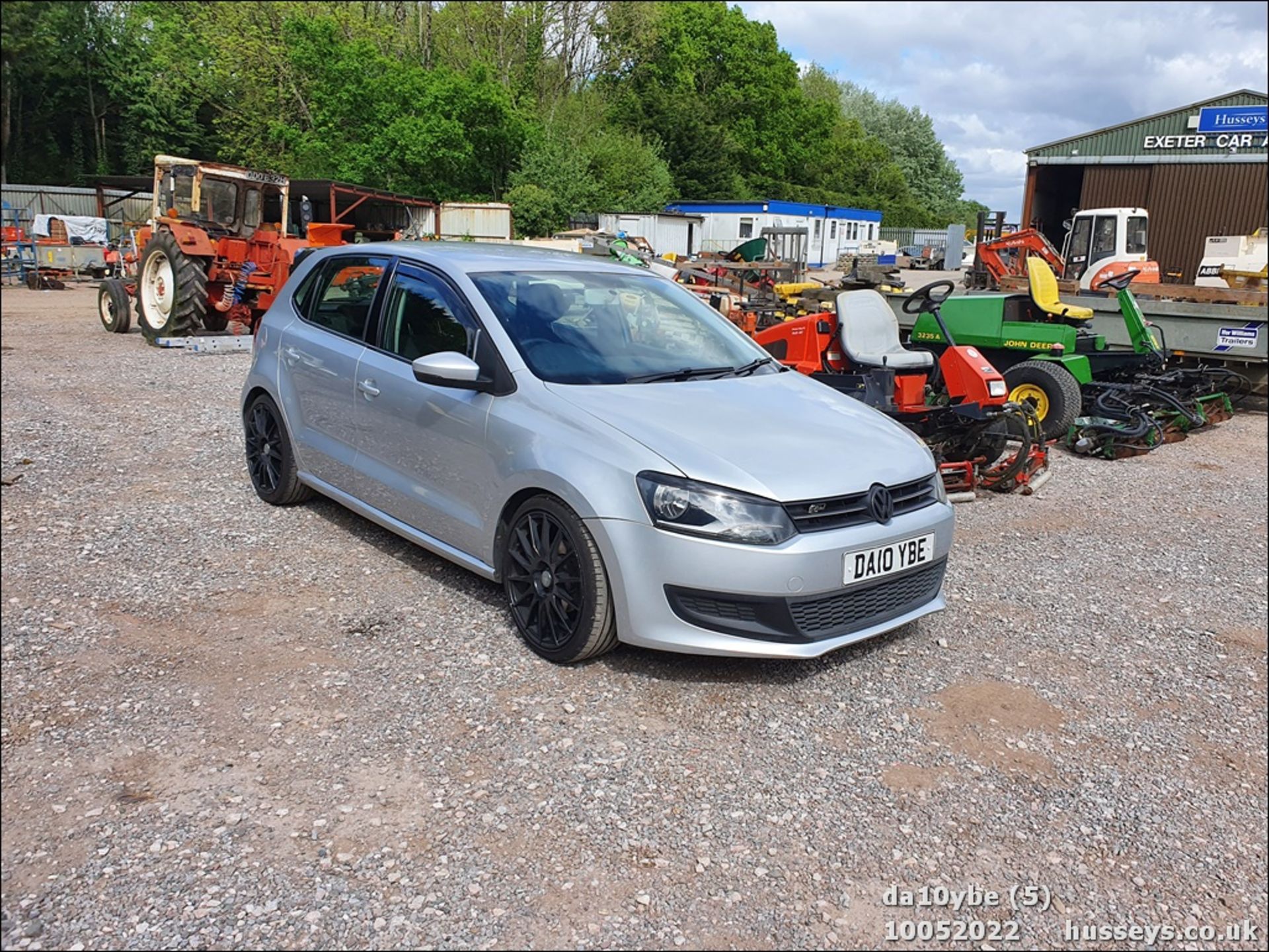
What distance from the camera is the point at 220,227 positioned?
13945 mm

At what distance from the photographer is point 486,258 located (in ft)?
15.5

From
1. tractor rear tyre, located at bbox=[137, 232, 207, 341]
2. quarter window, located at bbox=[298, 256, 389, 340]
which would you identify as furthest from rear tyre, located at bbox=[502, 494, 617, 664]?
tractor rear tyre, located at bbox=[137, 232, 207, 341]

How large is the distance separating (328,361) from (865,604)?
3.02 m

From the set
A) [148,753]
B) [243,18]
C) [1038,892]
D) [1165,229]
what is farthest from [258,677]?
[1165,229]

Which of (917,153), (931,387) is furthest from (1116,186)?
(917,153)

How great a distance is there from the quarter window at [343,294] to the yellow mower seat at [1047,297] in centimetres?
714

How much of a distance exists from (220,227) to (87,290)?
11.4m

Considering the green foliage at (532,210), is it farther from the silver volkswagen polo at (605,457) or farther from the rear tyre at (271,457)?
the silver volkswagen polo at (605,457)

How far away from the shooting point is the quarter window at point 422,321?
4332 mm

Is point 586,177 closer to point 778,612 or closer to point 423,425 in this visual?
point 423,425

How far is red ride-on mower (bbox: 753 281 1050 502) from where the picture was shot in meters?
7.24

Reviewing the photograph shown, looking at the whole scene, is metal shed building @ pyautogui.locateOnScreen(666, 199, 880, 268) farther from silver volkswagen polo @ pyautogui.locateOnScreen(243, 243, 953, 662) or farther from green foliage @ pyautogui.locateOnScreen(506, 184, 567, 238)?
silver volkswagen polo @ pyautogui.locateOnScreen(243, 243, 953, 662)

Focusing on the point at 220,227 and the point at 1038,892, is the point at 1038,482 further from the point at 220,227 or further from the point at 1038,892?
the point at 220,227

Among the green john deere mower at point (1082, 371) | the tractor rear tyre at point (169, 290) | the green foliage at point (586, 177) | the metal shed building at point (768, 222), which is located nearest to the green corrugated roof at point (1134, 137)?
the metal shed building at point (768, 222)
